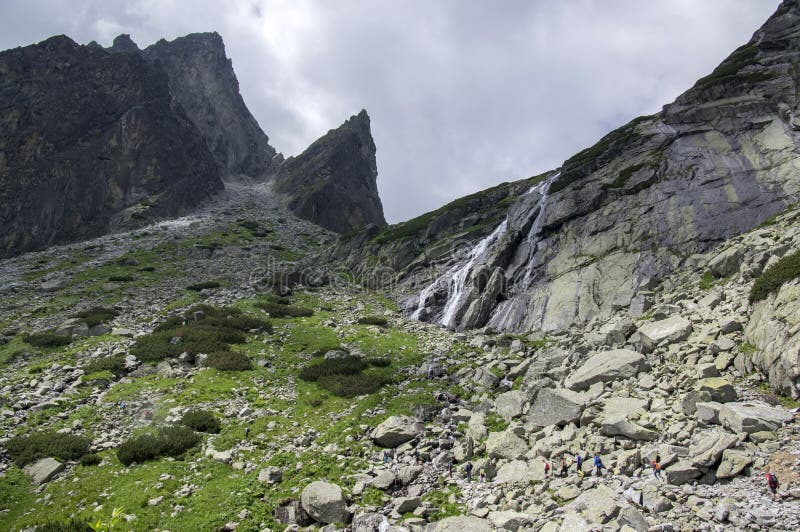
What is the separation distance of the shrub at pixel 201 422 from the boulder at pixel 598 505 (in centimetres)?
1730

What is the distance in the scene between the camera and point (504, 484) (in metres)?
14.5

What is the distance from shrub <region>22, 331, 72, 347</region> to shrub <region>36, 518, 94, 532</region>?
23.2m

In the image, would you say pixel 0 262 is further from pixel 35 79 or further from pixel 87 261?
pixel 35 79

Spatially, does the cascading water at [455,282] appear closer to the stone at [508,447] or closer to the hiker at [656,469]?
the stone at [508,447]

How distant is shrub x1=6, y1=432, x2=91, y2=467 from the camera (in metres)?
18.2

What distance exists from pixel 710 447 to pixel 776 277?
9.60 m

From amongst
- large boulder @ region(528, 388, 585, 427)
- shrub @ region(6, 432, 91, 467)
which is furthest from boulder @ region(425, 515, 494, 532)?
shrub @ region(6, 432, 91, 467)

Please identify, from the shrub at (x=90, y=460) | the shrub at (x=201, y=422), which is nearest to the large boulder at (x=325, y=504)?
the shrub at (x=201, y=422)

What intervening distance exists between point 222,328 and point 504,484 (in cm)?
2851

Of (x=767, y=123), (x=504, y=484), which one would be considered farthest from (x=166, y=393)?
(x=767, y=123)

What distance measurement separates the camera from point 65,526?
1402cm

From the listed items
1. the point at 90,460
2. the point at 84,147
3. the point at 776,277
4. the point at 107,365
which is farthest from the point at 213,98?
the point at 776,277

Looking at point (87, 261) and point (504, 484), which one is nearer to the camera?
point (504, 484)

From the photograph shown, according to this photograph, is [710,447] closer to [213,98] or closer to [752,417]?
[752,417]
